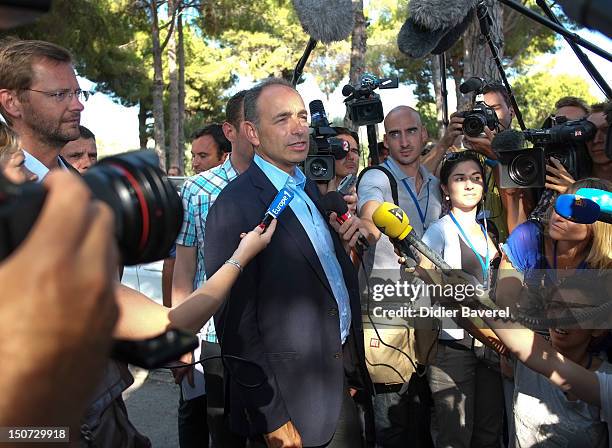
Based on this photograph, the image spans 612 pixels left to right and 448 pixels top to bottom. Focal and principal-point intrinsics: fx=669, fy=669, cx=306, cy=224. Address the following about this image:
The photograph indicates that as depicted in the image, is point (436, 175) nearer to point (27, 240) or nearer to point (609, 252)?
point (609, 252)

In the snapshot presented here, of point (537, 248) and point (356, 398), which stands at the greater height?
point (537, 248)

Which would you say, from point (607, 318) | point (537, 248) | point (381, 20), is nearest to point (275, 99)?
point (537, 248)

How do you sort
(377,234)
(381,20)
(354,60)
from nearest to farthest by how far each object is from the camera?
(377,234)
(354,60)
(381,20)

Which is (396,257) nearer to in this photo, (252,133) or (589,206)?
(252,133)

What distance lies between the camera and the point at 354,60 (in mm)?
10273

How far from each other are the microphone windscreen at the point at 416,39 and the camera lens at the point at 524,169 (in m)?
0.75

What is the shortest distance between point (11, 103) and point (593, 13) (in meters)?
2.16

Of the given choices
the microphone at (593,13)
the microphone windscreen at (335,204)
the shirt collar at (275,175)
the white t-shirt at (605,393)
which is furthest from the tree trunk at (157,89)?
the microphone at (593,13)

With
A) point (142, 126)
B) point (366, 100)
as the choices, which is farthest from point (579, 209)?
point (142, 126)

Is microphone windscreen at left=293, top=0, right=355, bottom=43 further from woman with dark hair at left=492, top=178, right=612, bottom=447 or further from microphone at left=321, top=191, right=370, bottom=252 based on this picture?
woman with dark hair at left=492, top=178, right=612, bottom=447

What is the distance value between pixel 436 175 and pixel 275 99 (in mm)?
2031

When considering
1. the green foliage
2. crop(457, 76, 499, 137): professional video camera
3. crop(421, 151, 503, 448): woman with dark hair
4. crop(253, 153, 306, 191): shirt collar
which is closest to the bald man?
crop(421, 151, 503, 448): woman with dark hair

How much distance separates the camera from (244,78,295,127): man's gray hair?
2.90 metres

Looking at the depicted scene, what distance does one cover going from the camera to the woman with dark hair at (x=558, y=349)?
2400 mm
